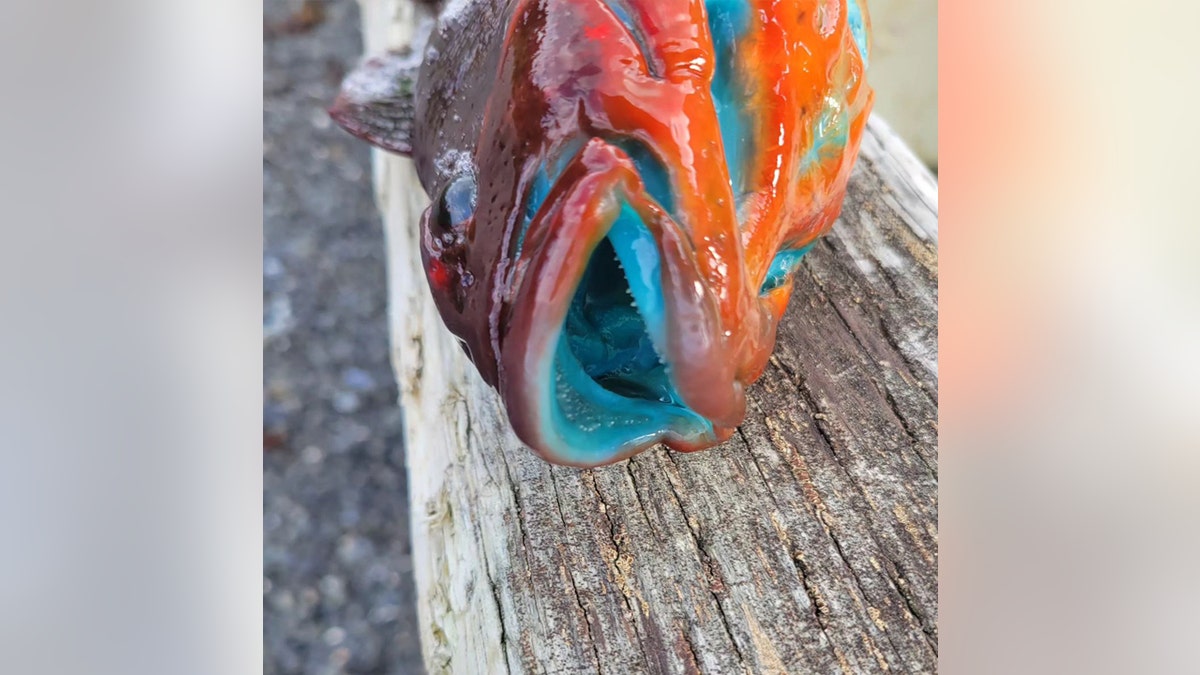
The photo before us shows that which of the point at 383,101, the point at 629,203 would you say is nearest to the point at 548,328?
the point at 629,203

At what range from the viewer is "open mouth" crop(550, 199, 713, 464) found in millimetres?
518

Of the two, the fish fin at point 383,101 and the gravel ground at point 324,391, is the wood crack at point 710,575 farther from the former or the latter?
the fish fin at point 383,101

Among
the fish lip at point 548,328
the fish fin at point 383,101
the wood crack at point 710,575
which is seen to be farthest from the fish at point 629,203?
the fish fin at point 383,101

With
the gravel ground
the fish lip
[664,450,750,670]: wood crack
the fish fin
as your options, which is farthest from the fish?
the gravel ground

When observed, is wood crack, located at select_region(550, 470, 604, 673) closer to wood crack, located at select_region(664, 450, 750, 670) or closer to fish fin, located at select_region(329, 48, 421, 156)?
wood crack, located at select_region(664, 450, 750, 670)

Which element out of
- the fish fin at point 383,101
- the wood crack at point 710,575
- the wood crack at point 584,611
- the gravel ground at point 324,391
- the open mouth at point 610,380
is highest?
the open mouth at point 610,380

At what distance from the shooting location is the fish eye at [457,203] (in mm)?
575

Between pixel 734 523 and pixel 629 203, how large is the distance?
0.34 m

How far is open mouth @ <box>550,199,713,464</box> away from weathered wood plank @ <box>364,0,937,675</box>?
0.16 metres

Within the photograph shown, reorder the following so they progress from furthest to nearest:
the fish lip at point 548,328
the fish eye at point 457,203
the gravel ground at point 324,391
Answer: the gravel ground at point 324,391, the fish eye at point 457,203, the fish lip at point 548,328

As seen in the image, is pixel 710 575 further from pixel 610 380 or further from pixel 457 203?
pixel 457 203
